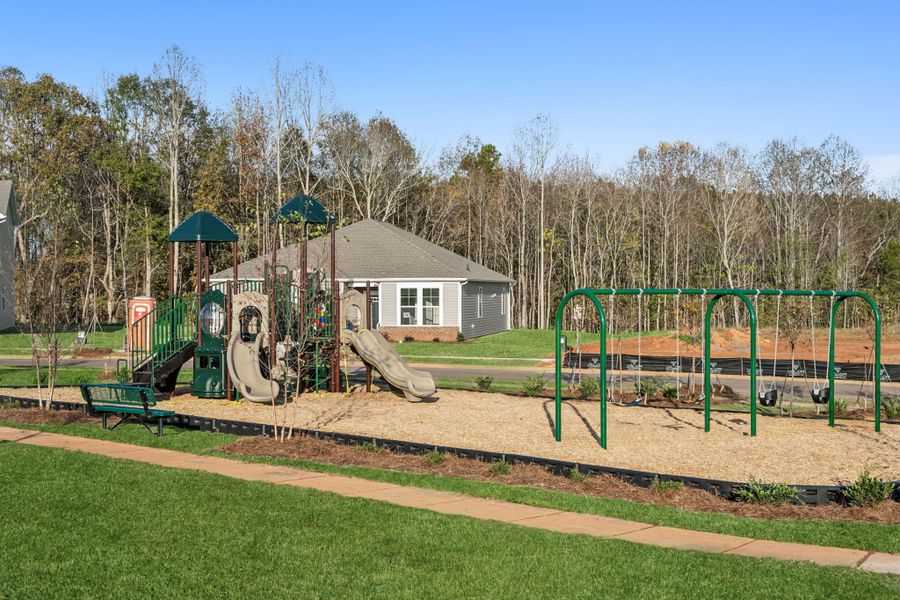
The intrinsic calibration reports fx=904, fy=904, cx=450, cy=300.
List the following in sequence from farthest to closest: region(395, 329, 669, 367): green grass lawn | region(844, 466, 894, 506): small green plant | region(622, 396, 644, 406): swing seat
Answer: region(395, 329, 669, 367): green grass lawn < region(622, 396, 644, 406): swing seat < region(844, 466, 894, 506): small green plant

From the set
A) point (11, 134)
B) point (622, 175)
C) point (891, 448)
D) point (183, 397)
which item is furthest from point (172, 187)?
point (891, 448)

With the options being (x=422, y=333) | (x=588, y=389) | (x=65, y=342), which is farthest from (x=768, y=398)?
(x=65, y=342)

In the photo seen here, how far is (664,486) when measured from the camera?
10445mm

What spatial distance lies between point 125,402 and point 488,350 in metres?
19.5

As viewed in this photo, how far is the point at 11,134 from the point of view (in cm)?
5541

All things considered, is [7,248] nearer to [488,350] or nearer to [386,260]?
[386,260]

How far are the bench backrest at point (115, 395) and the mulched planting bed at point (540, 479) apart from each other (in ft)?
7.21

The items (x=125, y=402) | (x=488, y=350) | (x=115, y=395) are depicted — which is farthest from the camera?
(x=488, y=350)

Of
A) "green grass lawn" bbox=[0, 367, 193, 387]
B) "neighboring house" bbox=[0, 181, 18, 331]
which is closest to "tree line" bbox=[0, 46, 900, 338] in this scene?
"neighboring house" bbox=[0, 181, 18, 331]

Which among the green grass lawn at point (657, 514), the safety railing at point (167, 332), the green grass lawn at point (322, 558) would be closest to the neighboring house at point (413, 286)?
the safety railing at point (167, 332)

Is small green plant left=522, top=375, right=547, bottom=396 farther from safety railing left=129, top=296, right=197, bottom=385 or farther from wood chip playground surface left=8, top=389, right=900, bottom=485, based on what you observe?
safety railing left=129, top=296, right=197, bottom=385

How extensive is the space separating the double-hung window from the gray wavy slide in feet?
58.8

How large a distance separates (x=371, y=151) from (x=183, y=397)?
3927 centimetres

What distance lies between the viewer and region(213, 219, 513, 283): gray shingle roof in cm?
3769
